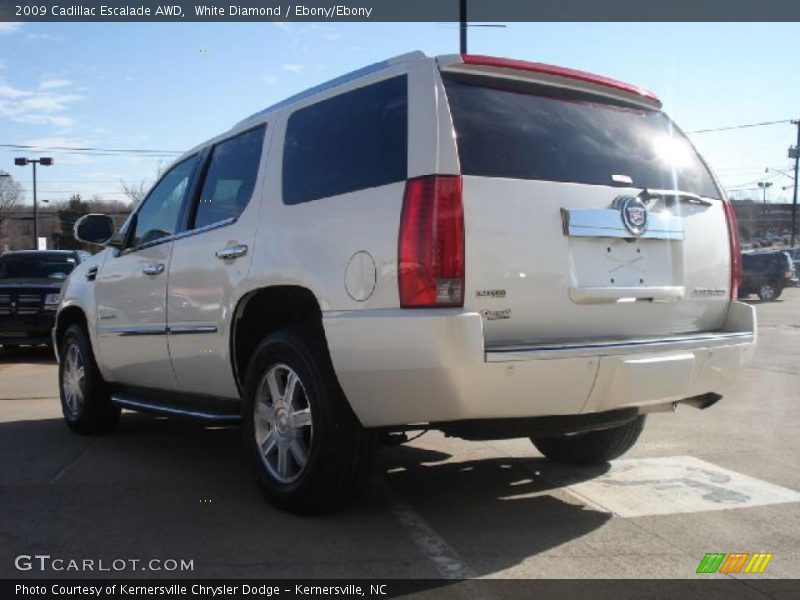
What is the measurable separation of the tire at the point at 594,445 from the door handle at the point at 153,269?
2721 mm

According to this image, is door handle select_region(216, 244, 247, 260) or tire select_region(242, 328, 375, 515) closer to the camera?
tire select_region(242, 328, 375, 515)

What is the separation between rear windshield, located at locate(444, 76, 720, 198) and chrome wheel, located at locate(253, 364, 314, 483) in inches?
55.9

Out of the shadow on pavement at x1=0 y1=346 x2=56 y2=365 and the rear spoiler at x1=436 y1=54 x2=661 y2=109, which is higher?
the rear spoiler at x1=436 y1=54 x2=661 y2=109

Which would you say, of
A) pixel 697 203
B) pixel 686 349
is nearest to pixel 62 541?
pixel 686 349

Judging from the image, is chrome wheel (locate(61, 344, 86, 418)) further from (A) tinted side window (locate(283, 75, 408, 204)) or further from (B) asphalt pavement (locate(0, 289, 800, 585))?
(A) tinted side window (locate(283, 75, 408, 204))

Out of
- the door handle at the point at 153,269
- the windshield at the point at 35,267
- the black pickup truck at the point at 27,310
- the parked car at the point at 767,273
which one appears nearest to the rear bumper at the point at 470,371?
the door handle at the point at 153,269

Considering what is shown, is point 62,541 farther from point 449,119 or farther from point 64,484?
point 449,119

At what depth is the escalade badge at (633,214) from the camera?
3672mm

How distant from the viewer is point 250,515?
13.1 feet

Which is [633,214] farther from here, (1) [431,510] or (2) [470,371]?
(1) [431,510]

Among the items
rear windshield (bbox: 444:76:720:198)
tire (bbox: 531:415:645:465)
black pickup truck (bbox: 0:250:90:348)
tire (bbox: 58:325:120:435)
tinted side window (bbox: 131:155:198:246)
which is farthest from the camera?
black pickup truck (bbox: 0:250:90:348)

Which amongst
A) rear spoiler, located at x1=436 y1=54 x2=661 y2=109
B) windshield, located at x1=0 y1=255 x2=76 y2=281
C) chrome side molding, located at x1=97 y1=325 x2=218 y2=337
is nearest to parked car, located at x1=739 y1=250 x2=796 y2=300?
windshield, located at x1=0 y1=255 x2=76 y2=281

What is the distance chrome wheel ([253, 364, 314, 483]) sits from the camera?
388cm

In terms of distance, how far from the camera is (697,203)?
160 inches
